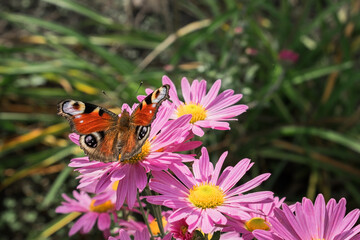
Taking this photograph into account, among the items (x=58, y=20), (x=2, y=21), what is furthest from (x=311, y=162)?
(x=2, y=21)

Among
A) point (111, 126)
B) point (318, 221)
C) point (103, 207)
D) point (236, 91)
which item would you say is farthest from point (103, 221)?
point (236, 91)

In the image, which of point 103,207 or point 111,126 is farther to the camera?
point 103,207

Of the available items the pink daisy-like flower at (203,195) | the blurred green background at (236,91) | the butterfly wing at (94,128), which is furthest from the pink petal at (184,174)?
the blurred green background at (236,91)

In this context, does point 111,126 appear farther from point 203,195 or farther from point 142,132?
point 203,195

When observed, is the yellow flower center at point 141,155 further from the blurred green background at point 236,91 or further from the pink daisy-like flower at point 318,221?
the blurred green background at point 236,91

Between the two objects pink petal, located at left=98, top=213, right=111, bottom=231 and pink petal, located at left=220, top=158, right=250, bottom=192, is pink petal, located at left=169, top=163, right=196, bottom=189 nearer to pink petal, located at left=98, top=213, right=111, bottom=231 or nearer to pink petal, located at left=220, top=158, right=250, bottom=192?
pink petal, located at left=220, top=158, right=250, bottom=192

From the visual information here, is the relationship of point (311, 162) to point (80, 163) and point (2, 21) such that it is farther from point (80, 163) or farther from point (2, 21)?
point (2, 21)

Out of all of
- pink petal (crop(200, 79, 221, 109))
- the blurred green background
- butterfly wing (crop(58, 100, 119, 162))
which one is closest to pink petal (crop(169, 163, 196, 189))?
butterfly wing (crop(58, 100, 119, 162))
